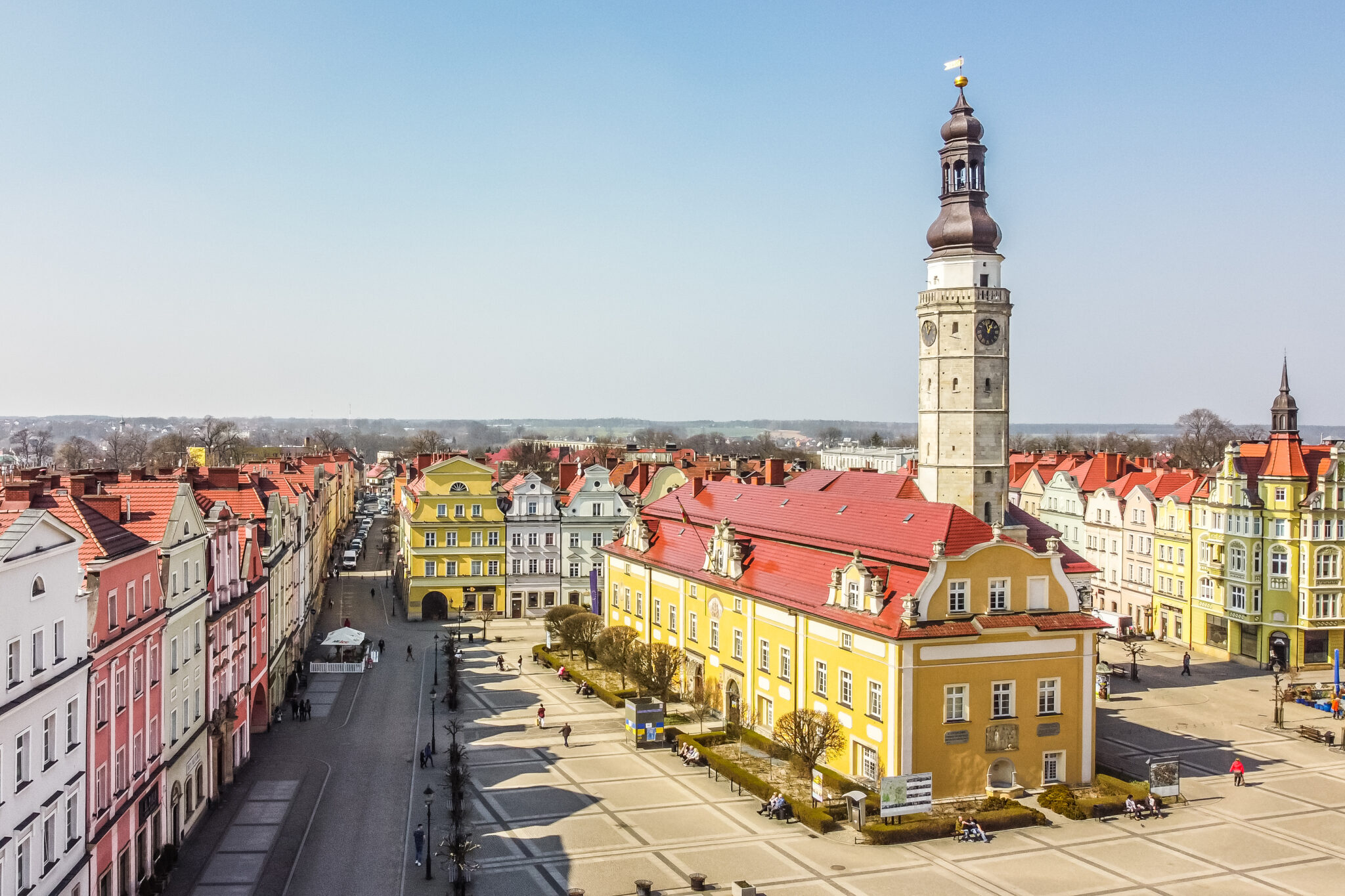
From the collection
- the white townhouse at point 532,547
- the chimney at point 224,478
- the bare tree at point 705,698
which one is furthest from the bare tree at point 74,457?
the bare tree at point 705,698

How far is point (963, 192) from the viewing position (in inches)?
1927

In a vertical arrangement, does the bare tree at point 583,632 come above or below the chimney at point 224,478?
below

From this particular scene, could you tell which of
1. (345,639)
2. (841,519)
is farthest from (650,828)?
(345,639)

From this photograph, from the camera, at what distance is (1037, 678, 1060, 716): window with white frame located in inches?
1527

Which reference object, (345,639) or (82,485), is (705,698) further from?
(82,485)

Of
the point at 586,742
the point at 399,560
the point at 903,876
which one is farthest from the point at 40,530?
the point at 399,560

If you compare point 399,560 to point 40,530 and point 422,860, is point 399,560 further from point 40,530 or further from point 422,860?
point 40,530

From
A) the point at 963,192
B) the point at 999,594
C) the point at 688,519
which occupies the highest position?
the point at 963,192

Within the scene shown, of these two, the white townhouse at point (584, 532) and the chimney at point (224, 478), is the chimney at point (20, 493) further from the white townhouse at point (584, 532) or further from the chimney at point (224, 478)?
the white townhouse at point (584, 532)

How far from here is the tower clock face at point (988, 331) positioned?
48.2 m

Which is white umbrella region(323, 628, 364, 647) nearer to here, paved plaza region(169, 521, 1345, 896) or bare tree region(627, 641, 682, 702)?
paved plaza region(169, 521, 1345, 896)

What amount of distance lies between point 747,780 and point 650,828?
198 inches

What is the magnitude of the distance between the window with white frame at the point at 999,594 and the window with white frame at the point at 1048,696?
9.46 feet

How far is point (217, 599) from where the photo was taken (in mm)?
38875
